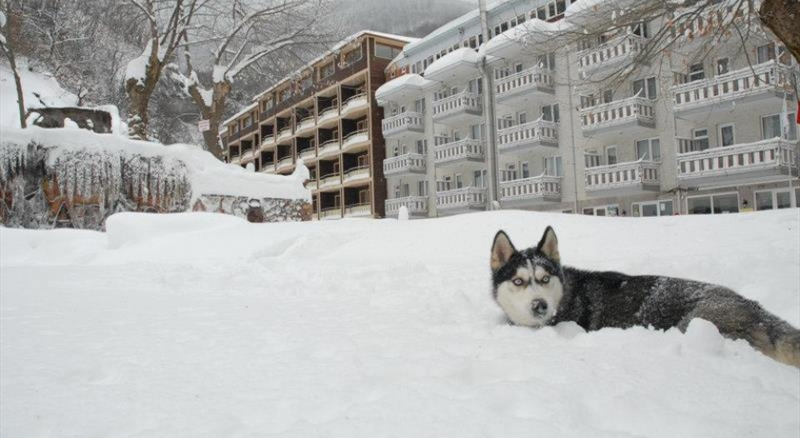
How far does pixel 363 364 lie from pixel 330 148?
42462 mm

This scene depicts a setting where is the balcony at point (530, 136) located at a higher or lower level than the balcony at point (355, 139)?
lower

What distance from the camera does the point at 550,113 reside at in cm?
2844

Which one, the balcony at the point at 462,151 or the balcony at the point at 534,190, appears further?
the balcony at the point at 462,151

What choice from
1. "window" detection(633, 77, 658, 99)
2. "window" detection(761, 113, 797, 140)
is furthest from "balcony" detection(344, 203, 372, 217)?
"window" detection(761, 113, 797, 140)

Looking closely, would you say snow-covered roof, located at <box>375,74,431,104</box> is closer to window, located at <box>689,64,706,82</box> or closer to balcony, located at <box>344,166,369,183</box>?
balcony, located at <box>344,166,369,183</box>

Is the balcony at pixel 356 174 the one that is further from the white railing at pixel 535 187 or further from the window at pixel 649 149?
the window at pixel 649 149

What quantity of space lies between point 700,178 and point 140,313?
71.8 feet

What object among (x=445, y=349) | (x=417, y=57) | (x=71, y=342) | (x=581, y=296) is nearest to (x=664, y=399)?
(x=445, y=349)

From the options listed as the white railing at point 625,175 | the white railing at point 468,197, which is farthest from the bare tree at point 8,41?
the white railing at point 625,175

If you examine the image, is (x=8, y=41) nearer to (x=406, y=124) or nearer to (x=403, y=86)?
(x=403, y=86)

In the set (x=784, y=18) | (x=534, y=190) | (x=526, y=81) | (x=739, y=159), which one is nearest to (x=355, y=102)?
(x=526, y=81)

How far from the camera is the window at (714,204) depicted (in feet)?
71.1

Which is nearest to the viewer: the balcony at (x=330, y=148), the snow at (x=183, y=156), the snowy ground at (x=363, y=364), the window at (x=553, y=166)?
the snowy ground at (x=363, y=364)

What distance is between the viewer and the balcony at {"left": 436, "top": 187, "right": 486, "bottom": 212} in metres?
31.7
